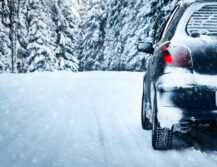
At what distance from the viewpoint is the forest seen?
28.4 m

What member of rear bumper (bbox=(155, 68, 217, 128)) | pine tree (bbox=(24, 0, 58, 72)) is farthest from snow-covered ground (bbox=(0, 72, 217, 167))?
pine tree (bbox=(24, 0, 58, 72))

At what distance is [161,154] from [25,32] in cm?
3414

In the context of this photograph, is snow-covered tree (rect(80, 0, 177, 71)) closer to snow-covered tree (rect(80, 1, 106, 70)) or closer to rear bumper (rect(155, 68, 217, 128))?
snow-covered tree (rect(80, 1, 106, 70))

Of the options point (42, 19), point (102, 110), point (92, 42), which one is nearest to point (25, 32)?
point (42, 19)

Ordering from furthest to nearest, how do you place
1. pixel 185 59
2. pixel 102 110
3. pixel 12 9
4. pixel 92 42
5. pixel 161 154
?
pixel 92 42 < pixel 12 9 < pixel 102 110 < pixel 161 154 < pixel 185 59

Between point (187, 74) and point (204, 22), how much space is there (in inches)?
28.8

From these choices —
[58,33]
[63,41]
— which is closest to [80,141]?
[63,41]

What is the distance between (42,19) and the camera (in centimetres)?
3456

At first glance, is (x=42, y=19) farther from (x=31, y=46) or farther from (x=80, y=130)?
(x=80, y=130)

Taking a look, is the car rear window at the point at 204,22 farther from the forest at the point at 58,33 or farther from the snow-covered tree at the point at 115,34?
the snow-covered tree at the point at 115,34

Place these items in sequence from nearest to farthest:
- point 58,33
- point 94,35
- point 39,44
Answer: point 39,44
point 58,33
point 94,35

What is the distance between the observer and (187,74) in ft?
11.4

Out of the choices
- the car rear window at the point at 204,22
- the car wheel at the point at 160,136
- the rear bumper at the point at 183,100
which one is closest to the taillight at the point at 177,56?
the rear bumper at the point at 183,100

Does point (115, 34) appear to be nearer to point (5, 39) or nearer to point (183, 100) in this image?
point (5, 39)
